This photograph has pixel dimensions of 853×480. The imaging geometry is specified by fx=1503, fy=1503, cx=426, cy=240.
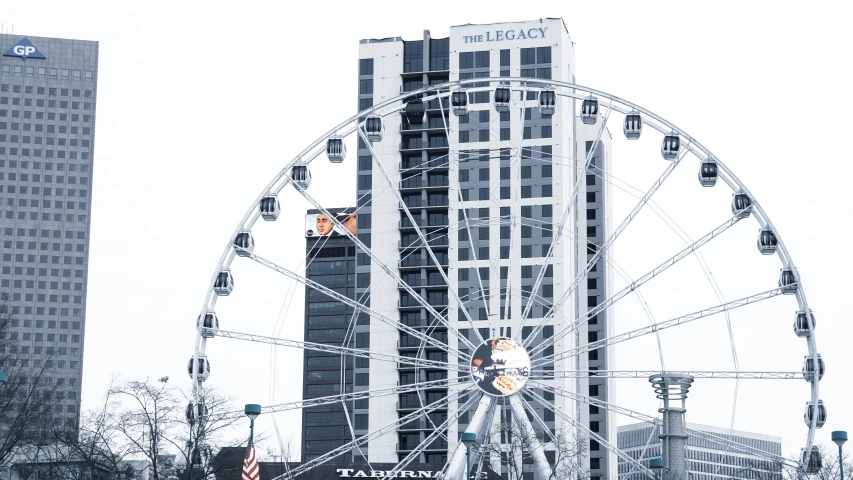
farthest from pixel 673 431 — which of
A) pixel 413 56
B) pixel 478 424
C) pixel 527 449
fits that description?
pixel 413 56

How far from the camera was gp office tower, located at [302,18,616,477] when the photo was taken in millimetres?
139500

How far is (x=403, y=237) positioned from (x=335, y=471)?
26134 millimetres

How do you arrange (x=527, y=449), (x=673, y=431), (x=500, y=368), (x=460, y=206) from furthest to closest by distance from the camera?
(x=460, y=206), (x=527, y=449), (x=500, y=368), (x=673, y=431)

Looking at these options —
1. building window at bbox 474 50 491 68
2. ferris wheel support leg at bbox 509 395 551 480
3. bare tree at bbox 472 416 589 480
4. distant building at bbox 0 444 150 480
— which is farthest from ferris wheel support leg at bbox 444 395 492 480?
building window at bbox 474 50 491 68

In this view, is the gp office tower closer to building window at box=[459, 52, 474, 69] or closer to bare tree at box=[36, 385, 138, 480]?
building window at box=[459, 52, 474, 69]

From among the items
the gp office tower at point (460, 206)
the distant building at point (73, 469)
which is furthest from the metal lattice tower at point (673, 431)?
the gp office tower at point (460, 206)

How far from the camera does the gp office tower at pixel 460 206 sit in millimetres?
139500

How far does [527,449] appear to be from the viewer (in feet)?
272

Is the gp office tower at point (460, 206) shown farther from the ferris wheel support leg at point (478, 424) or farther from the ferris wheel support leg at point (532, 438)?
the ferris wheel support leg at point (532, 438)

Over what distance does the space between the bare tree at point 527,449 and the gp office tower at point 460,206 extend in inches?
567

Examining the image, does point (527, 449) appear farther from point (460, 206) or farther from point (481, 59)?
point (481, 59)

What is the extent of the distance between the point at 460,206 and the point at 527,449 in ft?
205

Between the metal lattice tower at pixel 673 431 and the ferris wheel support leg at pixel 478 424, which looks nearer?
the metal lattice tower at pixel 673 431

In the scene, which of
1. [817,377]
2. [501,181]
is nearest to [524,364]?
[817,377]
